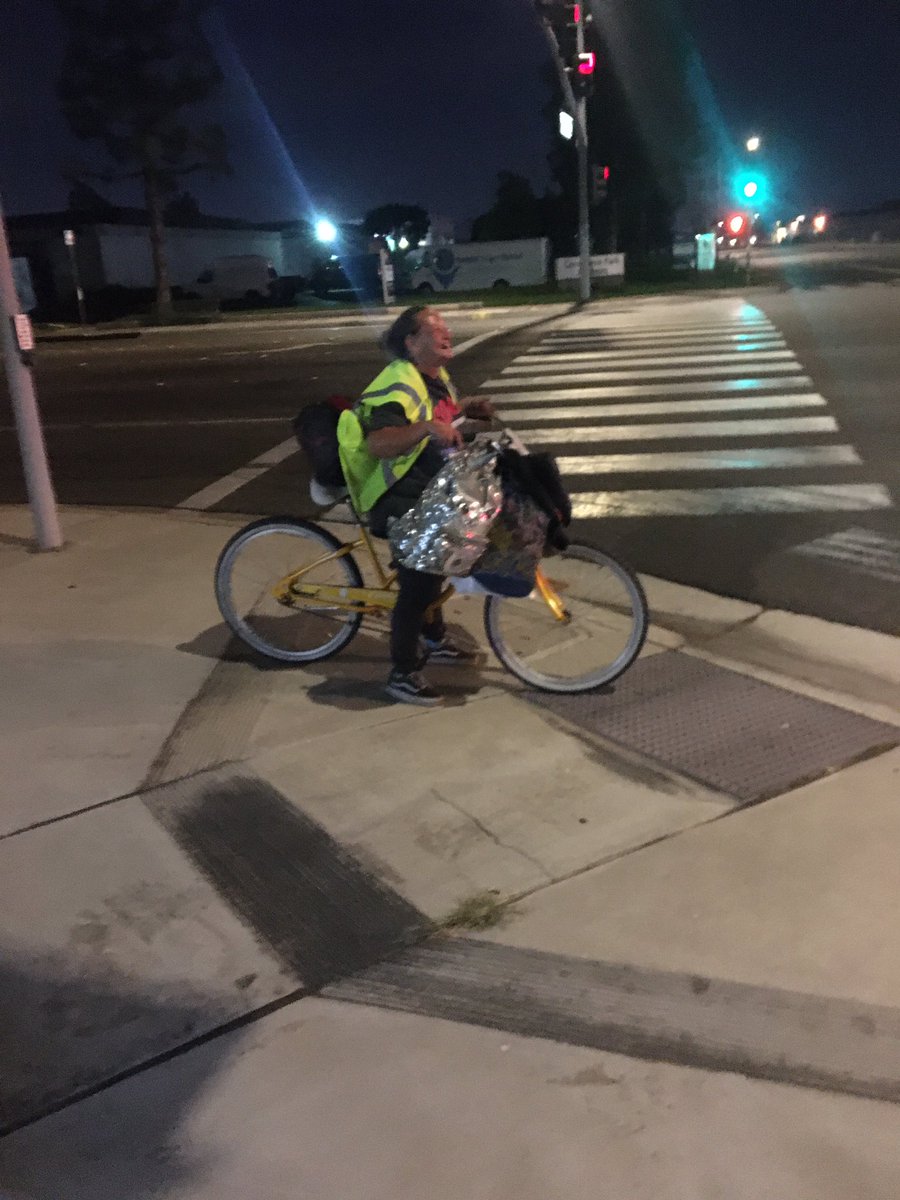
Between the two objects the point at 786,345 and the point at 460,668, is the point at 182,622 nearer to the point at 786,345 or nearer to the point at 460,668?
the point at 460,668

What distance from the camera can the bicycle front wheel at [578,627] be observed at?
5.02m

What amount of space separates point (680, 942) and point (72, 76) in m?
47.6

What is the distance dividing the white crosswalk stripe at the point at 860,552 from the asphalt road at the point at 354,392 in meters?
0.02

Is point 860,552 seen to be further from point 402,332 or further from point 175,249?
point 175,249

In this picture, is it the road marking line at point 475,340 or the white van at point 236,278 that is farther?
the white van at point 236,278

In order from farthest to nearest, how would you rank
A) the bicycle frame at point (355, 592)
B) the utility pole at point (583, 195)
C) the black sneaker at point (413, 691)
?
the utility pole at point (583, 195)
the bicycle frame at point (355, 592)
the black sneaker at point (413, 691)

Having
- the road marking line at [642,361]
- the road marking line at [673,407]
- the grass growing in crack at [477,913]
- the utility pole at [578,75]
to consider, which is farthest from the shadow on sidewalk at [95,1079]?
the utility pole at [578,75]

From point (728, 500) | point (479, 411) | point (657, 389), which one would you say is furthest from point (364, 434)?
point (657, 389)

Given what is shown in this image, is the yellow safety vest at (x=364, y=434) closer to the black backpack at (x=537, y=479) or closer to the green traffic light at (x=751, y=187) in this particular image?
the black backpack at (x=537, y=479)

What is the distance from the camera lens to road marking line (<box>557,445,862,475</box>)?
9352mm

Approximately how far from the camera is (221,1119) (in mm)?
2760

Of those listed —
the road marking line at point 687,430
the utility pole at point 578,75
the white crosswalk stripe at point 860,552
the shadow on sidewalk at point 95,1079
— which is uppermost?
the utility pole at point 578,75

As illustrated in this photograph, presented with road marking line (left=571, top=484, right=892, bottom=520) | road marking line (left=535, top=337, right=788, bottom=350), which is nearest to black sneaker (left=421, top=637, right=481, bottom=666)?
road marking line (left=571, top=484, right=892, bottom=520)

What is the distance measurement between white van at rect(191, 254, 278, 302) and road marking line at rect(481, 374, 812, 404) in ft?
141
